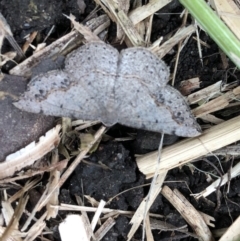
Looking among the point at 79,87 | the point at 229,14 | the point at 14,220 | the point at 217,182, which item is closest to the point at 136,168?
the point at 217,182

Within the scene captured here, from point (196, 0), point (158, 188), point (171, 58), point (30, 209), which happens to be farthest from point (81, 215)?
point (196, 0)

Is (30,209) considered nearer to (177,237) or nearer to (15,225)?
(15,225)

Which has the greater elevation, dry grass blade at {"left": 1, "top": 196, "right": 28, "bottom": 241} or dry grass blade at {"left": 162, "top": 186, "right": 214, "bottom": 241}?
dry grass blade at {"left": 1, "top": 196, "right": 28, "bottom": 241}

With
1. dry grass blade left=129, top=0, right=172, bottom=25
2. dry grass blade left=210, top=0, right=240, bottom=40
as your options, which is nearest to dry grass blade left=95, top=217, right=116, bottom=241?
dry grass blade left=129, top=0, right=172, bottom=25

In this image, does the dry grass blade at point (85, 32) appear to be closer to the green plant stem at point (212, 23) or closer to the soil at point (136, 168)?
the soil at point (136, 168)

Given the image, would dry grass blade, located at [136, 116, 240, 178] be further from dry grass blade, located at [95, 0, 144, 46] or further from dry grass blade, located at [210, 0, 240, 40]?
dry grass blade, located at [95, 0, 144, 46]

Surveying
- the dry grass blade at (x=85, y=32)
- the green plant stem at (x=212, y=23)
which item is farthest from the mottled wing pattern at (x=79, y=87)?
the green plant stem at (x=212, y=23)
